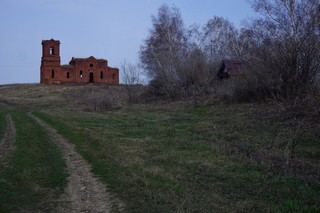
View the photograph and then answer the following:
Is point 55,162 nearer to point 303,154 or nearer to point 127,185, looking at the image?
point 127,185

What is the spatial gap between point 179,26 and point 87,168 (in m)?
40.2

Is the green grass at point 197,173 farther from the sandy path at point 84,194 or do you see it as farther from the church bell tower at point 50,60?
the church bell tower at point 50,60

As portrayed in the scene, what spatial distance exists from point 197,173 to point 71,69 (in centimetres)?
7946

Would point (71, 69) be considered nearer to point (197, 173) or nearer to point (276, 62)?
point (276, 62)

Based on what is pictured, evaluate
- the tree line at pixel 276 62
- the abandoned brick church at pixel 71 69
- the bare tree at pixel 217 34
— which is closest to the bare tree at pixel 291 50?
the tree line at pixel 276 62

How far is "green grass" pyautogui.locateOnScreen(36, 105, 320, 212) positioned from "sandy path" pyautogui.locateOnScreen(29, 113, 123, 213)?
8.7 inches

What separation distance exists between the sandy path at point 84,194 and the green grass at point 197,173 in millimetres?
220

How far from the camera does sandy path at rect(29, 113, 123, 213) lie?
6242mm

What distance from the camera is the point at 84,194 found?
7.07 m

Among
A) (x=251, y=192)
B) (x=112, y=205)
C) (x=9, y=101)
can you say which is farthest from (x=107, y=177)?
(x=9, y=101)

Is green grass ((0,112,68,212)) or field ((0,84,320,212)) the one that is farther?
green grass ((0,112,68,212))

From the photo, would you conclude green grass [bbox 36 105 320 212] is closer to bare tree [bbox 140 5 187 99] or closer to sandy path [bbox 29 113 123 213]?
sandy path [bbox 29 113 123 213]

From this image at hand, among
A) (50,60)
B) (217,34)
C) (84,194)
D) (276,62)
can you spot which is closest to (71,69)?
(50,60)

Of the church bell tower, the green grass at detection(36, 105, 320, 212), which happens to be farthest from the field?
the church bell tower
